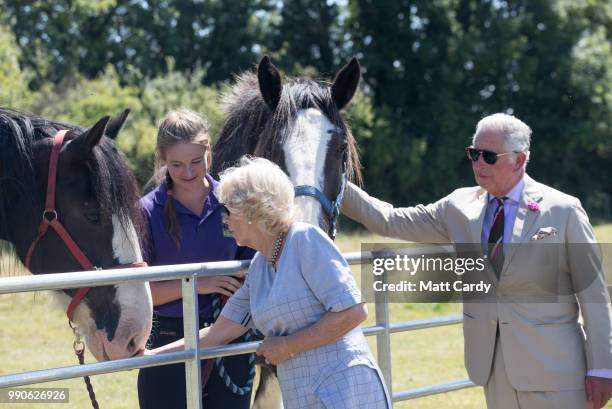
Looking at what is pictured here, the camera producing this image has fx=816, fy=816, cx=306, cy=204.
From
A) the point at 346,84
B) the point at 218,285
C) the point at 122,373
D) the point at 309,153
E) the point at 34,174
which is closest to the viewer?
the point at 218,285

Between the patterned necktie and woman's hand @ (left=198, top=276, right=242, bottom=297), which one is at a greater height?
the patterned necktie

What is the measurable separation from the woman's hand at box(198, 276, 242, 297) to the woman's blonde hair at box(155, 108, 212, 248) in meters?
0.24

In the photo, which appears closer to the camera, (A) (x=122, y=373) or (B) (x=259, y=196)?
(B) (x=259, y=196)

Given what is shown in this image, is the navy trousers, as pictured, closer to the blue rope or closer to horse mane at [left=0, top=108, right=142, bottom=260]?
the blue rope

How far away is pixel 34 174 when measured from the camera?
3615 millimetres

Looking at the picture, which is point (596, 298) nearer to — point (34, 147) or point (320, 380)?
point (320, 380)

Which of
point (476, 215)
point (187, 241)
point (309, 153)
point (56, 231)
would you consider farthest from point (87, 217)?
point (476, 215)

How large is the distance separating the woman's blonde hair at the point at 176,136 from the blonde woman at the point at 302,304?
0.83 metres

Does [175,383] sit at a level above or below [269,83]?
below

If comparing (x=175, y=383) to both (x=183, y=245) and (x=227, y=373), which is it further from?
(x=183, y=245)

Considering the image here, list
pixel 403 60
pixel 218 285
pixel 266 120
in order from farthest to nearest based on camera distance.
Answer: pixel 403 60
pixel 266 120
pixel 218 285

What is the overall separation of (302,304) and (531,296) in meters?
1.30

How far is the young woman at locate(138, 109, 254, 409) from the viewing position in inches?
138

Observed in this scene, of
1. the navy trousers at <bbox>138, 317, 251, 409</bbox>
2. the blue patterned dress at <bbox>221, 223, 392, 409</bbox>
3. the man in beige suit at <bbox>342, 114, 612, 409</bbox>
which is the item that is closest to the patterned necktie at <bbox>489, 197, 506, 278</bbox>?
the man in beige suit at <bbox>342, 114, 612, 409</bbox>
